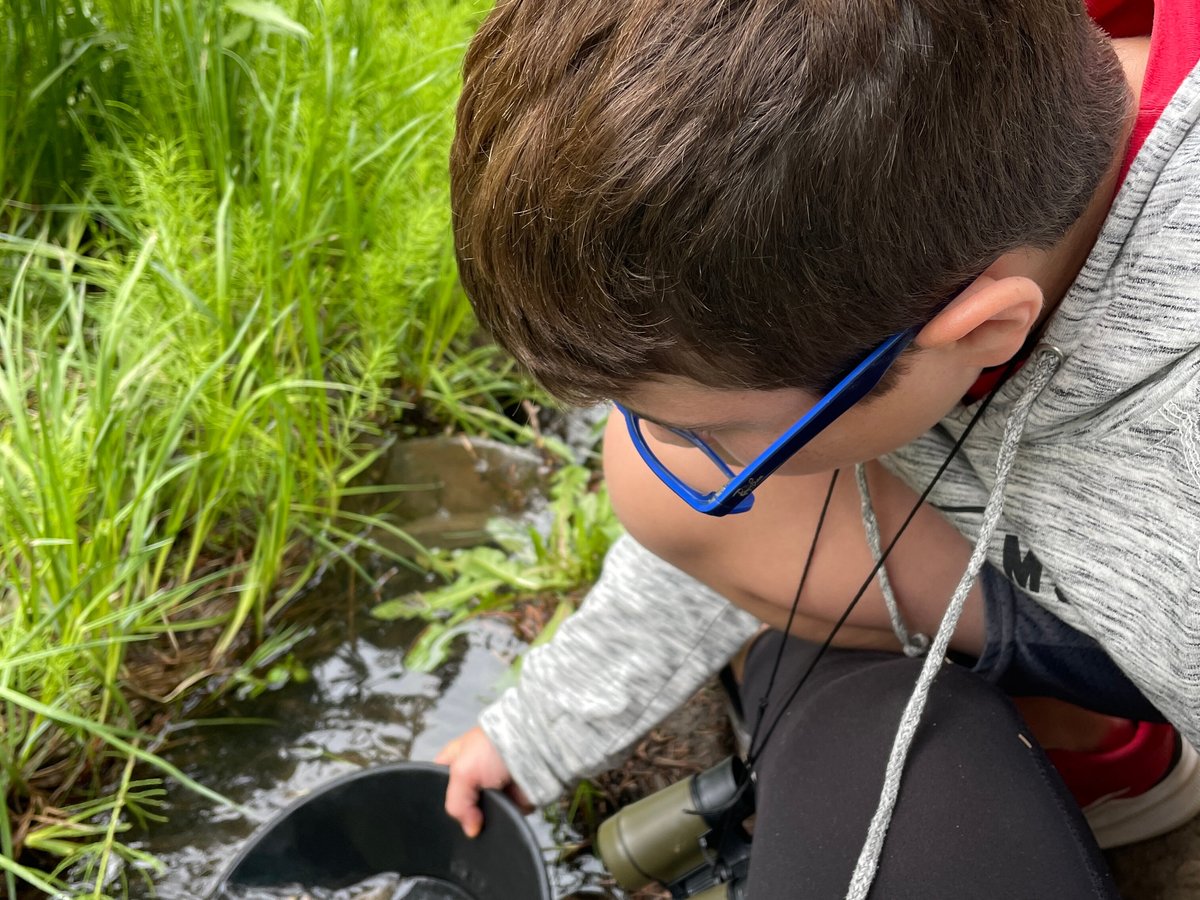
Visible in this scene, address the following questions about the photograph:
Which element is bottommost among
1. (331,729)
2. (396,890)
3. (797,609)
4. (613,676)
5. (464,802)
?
(396,890)

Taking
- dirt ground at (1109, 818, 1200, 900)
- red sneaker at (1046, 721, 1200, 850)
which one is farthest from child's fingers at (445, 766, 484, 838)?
dirt ground at (1109, 818, 1200, 900)

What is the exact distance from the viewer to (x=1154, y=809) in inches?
45.2

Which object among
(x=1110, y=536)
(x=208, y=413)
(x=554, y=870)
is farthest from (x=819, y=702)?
(x=208, y=413)

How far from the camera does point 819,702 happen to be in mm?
1045

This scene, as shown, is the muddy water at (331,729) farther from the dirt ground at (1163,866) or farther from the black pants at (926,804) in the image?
the dirt ground at (1163,866)

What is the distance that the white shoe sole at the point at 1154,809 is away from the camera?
1134 mm

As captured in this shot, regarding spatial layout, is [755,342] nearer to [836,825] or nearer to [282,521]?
[836,825]

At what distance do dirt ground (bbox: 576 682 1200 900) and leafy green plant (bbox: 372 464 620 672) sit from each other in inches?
9.2

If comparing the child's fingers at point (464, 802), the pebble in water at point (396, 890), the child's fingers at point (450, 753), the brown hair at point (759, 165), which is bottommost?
the pebble in water at point (396, 890)

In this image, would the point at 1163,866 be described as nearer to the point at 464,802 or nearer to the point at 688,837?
the point at 688,837

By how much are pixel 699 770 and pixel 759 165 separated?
3.24ft

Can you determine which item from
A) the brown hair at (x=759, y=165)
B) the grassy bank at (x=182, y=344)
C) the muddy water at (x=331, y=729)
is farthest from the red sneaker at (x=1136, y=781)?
the grassy bank at (x=182, y=344)

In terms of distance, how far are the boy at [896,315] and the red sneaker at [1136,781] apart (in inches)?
5.5

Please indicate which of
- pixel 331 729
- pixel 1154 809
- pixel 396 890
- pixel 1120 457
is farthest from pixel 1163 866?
pixel 331 729
